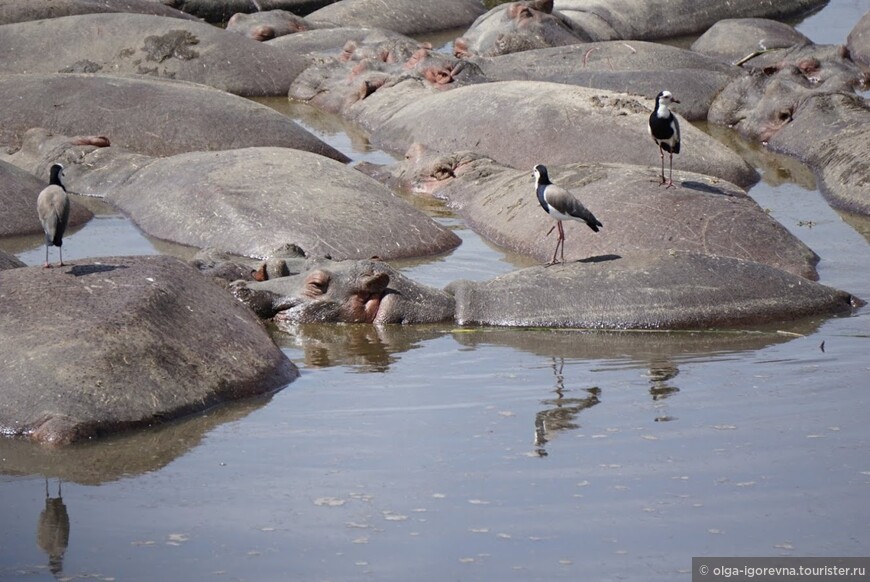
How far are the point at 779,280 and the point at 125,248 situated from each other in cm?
479

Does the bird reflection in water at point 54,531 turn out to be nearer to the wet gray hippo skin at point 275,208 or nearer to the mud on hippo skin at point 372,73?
the wet gray hippo skin at point 275,208

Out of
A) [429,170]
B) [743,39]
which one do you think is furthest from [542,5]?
[429,170]

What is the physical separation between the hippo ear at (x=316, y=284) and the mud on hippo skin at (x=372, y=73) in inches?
302

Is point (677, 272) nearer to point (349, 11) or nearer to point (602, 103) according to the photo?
point (602, 103)

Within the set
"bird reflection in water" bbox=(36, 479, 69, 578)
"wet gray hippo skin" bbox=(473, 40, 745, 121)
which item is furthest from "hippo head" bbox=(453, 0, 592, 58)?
"bird reflection in water" bbox=(36, 479, 69, 578)

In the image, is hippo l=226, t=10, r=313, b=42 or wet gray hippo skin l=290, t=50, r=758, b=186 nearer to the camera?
wet gray hippo skin l=290, t=50, r=758, b=186

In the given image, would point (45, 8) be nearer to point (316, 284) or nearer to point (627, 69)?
point (627, 69)

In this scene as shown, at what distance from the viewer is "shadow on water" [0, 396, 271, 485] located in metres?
6.81

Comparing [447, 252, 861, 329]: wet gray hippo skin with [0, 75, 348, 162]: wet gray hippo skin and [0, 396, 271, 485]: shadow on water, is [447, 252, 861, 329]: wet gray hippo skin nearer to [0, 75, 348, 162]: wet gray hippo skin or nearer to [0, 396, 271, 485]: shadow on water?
[0, 396, 271, 485]: shadow on water

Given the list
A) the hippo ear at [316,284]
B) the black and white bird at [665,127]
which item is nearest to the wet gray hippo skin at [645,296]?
the hippo ear at [316,284]

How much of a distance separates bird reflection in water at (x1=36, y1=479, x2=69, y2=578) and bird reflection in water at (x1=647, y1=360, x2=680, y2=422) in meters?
3.02

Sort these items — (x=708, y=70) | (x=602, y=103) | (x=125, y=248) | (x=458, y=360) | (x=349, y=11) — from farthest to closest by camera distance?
(x=349, y=11) < (x=708, y=70) < (x=602, y=103) < (x=125, y=248) < (x=458, y=360)

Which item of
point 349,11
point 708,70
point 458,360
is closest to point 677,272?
point 458,360

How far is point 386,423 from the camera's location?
7668 mm
